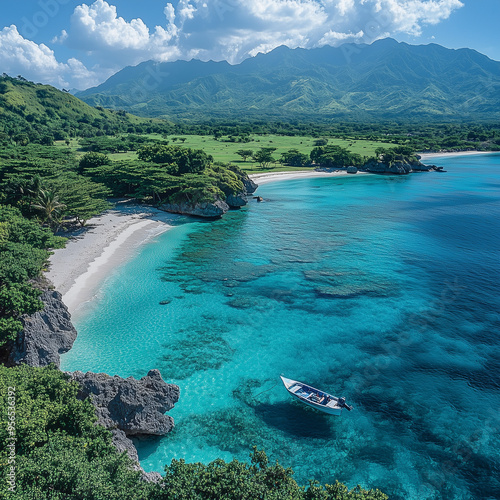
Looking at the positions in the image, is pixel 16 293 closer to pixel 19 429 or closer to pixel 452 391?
pixel 19 429

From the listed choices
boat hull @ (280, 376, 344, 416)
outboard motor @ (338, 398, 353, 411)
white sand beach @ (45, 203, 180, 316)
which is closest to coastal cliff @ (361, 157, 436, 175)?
white sand beach @ (45, 203, 180, 316)

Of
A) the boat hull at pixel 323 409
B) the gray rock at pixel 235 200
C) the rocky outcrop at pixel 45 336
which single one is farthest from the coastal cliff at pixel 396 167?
the rocky outcrop at pixel 45 336

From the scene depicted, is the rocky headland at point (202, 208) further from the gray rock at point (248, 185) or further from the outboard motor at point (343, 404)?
the outboard motor at point (343, 404)

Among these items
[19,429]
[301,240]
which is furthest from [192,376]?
[301,240]

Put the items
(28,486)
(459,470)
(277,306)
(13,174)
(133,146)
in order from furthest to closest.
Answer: (133,146)
(13,174)
(277,306)
(459,470)
(28,486)

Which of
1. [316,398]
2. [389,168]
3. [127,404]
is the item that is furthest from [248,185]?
[127,404]

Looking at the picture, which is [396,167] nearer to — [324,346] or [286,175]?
[286,175]

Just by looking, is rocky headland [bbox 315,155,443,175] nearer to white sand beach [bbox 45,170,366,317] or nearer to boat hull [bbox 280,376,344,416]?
white sand beach [bbox 45,170,366,317]
